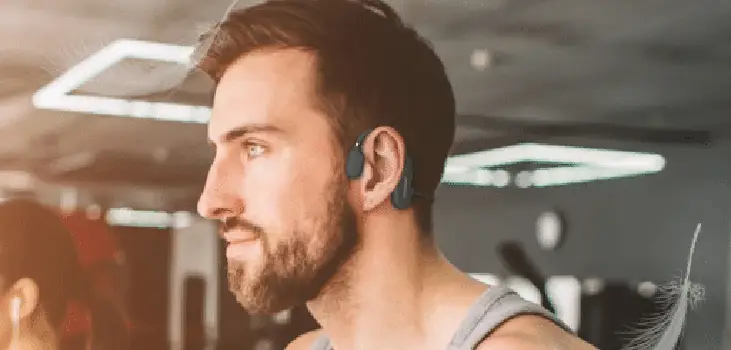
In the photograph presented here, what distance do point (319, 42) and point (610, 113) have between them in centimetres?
56

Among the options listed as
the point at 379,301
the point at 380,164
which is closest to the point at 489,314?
the point at 379,301

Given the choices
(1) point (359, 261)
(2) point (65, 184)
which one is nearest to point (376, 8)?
(1) point (359, 261)

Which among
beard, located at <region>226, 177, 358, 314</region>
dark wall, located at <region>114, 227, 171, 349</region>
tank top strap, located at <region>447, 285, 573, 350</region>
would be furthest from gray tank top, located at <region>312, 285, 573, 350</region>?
dark wall, located at <region>114, 227, 171, 349</region>

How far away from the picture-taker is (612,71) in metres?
1.44

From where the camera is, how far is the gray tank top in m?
1.13

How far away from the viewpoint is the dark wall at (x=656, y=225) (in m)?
1.40

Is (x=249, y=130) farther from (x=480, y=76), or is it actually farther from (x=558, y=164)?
(x=558, y=164)

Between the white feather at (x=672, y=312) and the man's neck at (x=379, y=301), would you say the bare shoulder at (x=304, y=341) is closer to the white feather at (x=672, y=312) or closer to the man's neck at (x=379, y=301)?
the man's neck at (x=379, y=301)

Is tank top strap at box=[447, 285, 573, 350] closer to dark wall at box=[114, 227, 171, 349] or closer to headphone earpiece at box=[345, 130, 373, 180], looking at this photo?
headphone earpiece at box=[345, 130, 373, 180]

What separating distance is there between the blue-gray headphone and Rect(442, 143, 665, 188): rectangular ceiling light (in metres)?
0.15

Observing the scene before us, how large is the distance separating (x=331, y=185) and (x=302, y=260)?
0.11 meters

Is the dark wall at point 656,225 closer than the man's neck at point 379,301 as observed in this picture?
No

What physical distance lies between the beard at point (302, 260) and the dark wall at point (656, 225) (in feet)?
1.15

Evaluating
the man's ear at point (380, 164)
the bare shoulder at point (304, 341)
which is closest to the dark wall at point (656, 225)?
the man's ear at point (380, 164)
